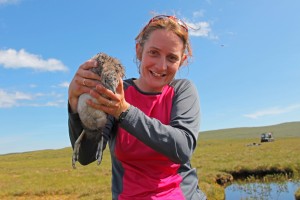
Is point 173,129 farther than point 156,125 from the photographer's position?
Yes

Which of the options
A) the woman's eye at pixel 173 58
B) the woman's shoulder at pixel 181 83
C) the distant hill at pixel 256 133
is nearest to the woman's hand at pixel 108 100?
the woman's eye at pixel 173 58

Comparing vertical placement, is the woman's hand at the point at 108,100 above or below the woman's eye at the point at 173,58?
below

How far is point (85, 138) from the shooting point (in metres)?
3.27

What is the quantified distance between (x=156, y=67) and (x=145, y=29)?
0.48 meters

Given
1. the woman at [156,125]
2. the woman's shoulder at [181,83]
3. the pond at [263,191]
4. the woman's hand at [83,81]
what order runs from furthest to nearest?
the pond at [263,191]
the woman's shoulder at [181,83]
the woman at [156,125]
the woman's hand at [83,81]

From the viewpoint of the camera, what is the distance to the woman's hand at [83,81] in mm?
2800

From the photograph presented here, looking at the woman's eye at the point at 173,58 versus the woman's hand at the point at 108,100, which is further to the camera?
the woman's eye at the point at 173,58

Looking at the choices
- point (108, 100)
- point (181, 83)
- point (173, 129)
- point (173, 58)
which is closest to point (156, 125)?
point (173, 129)

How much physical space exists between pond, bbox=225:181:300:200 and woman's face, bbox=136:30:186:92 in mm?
16137

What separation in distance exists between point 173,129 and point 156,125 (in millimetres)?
187

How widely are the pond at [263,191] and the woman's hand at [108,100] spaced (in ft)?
55.6

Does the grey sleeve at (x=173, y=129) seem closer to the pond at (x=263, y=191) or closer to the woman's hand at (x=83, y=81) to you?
the woman's hand at (x=83, y=81)

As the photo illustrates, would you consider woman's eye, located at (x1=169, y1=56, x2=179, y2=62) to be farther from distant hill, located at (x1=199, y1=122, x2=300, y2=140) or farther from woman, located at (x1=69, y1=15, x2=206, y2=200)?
distant hill, located at (x1=199, y1=122, x2=300, y2=140)

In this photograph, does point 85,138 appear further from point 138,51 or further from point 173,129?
point 138,51
